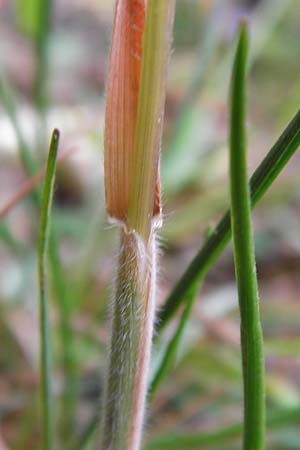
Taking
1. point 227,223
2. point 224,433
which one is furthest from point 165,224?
point 224,433

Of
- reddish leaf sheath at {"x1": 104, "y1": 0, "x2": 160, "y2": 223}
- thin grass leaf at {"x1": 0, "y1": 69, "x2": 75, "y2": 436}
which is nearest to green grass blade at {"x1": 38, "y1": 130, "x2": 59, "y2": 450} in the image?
reddish leaf sheath at {"x1": 104, "y1": 0, "x2": 160, "y2": 223}

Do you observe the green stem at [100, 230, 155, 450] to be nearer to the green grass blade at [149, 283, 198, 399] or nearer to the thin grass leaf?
the green grass blade at [149, 283, 198, 399]

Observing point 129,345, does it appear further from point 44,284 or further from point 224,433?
point 224,433

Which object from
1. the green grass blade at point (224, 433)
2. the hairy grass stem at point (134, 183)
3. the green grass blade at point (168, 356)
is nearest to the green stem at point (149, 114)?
the hairy grass stem at point (134, 183)

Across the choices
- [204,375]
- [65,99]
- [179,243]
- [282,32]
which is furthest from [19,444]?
[282,32]

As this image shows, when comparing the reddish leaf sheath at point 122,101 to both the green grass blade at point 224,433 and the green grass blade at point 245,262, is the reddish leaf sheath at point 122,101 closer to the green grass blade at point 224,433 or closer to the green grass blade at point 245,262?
the green grass blade at point 245,262

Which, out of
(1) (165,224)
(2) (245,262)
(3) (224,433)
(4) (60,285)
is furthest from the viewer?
(4) (60,285)

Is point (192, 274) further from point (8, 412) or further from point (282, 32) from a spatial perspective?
point (282, 32)
